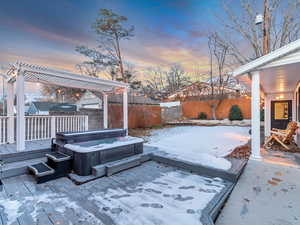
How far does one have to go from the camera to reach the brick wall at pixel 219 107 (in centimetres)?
1426

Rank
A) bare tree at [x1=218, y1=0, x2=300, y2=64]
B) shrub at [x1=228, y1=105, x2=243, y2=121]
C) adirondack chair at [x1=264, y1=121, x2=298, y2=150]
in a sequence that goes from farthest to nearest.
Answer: shrub at [x1=228, y1=105, x2=243, y2=121], bare tree at [x1=218, y1=0, x2=300, y2=64], adirondack chair at [x1=264, y1=121, x2=298, y2=150]

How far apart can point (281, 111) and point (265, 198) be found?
6176mm

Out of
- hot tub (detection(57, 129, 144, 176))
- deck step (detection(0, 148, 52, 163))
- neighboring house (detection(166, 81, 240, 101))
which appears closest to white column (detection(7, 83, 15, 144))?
deck step (detection(0, 148, 52, 163))

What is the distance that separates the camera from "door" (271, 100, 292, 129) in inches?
254

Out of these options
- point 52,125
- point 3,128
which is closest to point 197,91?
point 52,125

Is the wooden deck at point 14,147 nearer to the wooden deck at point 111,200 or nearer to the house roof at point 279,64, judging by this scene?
the wooden deck at point 111,200

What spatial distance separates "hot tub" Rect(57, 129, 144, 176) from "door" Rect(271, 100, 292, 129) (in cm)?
664

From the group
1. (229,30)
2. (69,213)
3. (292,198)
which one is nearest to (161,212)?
(69,213)

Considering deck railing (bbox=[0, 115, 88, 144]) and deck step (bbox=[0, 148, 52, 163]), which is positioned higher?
deck railing (bbox=[0, 115, 88, 144])

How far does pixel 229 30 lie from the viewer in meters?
9.05

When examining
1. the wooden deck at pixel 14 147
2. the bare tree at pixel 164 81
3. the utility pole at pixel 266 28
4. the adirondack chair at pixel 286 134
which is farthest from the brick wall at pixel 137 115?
the bare tree at pixel 164 81

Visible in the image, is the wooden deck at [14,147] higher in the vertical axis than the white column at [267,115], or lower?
lower

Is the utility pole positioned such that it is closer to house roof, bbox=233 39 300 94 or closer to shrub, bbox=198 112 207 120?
house roof, bbox=233 39 300 94

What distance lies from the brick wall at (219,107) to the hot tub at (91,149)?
13.7 meters
